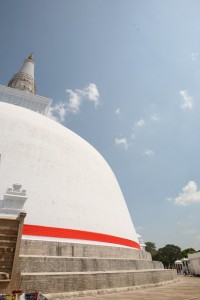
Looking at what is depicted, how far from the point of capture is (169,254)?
129 feet

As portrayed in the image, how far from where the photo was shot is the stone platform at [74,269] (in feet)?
19.6

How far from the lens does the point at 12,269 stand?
17.0ft

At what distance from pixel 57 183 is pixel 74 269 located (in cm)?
312

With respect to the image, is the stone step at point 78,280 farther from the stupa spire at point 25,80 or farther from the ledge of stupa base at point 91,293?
the stupa spire at point 25,80

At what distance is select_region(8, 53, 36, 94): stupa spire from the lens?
18.2m

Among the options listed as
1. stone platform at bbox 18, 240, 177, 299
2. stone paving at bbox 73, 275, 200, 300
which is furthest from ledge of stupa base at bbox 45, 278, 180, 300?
stone paving at bbox 73, 275, 200, 300

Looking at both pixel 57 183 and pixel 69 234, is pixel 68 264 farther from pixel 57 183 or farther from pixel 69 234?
pixel 57 183

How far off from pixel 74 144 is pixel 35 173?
2.94 metres

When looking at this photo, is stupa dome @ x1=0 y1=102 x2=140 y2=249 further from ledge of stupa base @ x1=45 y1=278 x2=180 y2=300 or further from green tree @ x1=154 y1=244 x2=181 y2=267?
green tree @ x1=154 y1=244 x2=181 y2=267

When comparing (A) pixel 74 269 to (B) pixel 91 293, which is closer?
(B) pixel 91 293

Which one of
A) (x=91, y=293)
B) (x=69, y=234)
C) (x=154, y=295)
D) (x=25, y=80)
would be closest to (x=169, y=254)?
(x=25, y=80)

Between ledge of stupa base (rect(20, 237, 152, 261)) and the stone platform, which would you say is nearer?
the stone platform

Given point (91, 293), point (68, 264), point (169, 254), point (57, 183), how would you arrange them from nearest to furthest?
point (91, 293), point (68, 264), point (57, 183), point (169, 254)

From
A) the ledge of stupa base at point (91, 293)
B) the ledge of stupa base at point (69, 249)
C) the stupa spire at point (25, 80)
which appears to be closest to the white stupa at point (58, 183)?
the ledge of stupa base at point (69, 249)
